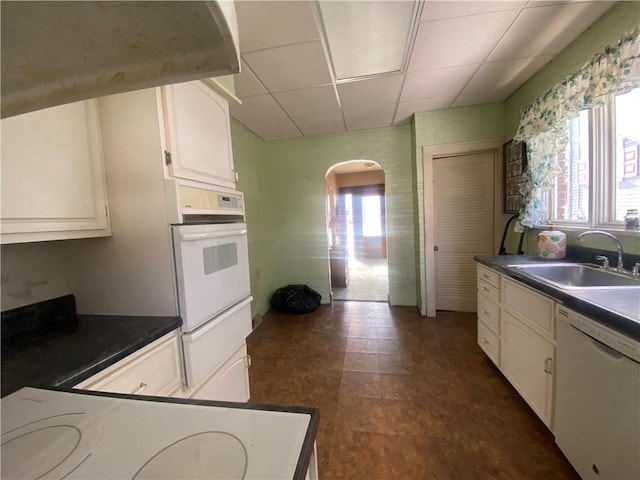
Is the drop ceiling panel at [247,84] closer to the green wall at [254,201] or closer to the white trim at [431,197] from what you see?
the green wall at [254,201]

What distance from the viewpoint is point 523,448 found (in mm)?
1399

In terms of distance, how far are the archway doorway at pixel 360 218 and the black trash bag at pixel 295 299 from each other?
137cm

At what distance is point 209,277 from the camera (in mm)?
1296

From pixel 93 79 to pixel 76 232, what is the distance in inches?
31.6

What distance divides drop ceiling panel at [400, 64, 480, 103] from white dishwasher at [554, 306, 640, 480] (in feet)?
6.49

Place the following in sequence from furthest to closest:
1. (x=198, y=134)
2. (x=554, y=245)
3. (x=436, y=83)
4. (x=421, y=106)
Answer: (x=421, y=106), (x=436, y=83), (x=554, y=245), (x=198, y=134)

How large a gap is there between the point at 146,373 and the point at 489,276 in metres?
2.23

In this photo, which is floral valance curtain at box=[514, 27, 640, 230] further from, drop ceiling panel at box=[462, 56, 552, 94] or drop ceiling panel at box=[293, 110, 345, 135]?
drop ceiling panel at box=[293, 110, 345, 135]

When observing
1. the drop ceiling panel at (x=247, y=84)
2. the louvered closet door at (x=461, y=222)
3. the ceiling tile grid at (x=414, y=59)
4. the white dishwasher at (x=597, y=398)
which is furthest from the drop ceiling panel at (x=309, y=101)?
the white dishwasher at (x=597, y=398)

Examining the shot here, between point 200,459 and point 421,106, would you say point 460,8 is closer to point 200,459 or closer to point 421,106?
point 421,106

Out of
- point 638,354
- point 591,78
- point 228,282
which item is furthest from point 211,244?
point 591,78

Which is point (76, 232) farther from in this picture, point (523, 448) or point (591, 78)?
point (591, 78)

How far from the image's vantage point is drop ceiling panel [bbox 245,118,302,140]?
3.09m

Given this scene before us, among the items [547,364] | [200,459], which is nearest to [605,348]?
[547,364]
